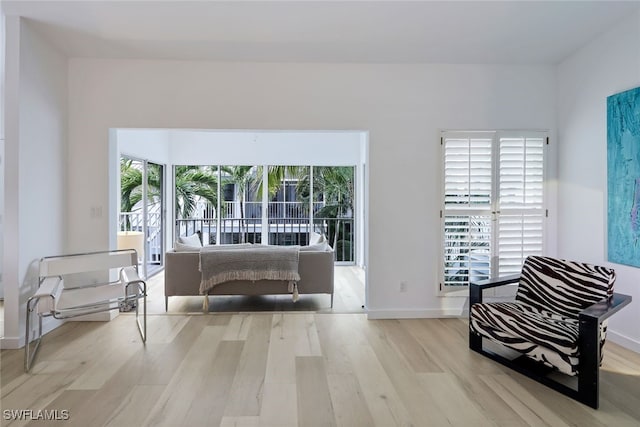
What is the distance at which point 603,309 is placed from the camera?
2.40m

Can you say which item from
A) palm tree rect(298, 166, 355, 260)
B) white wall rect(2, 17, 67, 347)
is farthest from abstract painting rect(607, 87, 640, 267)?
white wall rect(2, 17, 67, 347)

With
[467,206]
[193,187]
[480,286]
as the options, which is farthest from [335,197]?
[480,286]

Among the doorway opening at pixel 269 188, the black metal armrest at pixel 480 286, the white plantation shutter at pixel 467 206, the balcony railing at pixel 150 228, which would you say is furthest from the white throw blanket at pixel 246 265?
the doorway opening at pixel 269 188

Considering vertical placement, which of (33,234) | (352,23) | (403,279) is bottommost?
(403,279)

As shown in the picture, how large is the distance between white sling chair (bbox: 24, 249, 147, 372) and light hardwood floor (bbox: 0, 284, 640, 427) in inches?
12.1

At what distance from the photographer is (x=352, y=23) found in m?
3.13

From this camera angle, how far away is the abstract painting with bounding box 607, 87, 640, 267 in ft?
10.0

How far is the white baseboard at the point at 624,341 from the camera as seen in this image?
3.09m

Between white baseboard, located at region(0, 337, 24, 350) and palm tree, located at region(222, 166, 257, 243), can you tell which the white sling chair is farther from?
palm tree, located at region(222, 166, 257, 243)

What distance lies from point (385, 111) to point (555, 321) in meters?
2.51

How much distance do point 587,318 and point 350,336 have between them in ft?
6.10

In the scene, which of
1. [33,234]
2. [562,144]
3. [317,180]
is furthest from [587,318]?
[317,180]

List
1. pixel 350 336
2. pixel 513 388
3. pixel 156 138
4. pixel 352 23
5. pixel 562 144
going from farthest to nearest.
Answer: pixel 156 138 → pixel 562 144 → pixel 350 336 → pixel 352 23 → pixel 513 388

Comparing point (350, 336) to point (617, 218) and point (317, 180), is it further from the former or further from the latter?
point (317, 180)
